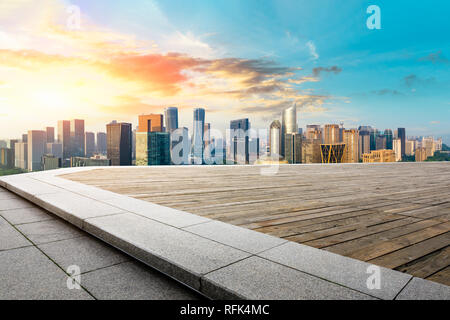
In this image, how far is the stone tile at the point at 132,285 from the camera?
2100mm

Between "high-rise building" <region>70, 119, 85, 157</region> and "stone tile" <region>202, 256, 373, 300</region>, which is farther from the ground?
"high-rise building" <region>70, 119, 85, 157</region>

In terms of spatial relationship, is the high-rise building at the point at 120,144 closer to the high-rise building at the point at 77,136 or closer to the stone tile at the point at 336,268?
the high-rise building at the point at 77,136

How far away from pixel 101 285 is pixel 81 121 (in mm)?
155466

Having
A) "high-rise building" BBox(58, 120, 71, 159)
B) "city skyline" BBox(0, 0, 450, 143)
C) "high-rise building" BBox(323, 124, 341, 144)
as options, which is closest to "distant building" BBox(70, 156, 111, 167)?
"city skyline" BBox(0, 0, 450, 143)

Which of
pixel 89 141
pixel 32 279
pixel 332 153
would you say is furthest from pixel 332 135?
pixel 89 141

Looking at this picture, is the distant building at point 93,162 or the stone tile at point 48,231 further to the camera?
the distant building at point 93,162

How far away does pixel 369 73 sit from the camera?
5675 centimetres

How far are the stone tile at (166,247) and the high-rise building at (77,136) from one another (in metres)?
125

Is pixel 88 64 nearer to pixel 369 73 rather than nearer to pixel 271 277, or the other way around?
pixel 271 277

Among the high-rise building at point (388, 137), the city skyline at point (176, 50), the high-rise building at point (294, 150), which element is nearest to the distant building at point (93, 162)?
the city skyline at point (176, 50)

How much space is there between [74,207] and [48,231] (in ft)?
2.18

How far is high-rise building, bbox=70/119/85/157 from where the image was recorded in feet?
392

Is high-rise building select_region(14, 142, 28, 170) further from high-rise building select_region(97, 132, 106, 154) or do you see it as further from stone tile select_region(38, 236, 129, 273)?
stone tile select_region(38, 236, 129, 273)

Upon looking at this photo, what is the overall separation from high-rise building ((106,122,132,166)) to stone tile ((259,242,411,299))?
73.0m
